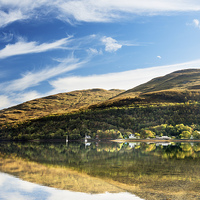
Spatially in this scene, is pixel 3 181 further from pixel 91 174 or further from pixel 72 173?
pixel 91 174

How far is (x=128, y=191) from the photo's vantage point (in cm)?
2239

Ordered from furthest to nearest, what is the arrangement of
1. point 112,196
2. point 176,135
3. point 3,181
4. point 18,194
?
1. point 176,135
2. point 3,181
3. point 18,194
4. point 112,196

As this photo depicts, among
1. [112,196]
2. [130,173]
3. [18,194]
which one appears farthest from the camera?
[130,173]

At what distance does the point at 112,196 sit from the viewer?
2117 centimetres

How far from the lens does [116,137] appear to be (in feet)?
562

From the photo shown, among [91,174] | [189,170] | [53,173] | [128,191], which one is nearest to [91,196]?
[128,191]

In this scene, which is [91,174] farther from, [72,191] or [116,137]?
[116,137]

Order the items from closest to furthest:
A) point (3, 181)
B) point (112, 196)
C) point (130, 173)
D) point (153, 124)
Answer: point (112, 196) → point (3, 181) → point (130, 173) → point (153, 124)

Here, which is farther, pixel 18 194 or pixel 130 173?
pixel 130 173

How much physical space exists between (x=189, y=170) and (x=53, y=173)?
1727 cm

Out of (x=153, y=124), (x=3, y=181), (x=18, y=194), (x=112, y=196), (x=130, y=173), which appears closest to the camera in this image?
(x=112, y=196)

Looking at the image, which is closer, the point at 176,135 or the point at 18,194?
the point at 18,194

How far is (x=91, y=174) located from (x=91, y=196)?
31.3ft

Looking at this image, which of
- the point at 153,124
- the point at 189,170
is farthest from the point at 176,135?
the point at 189,170
